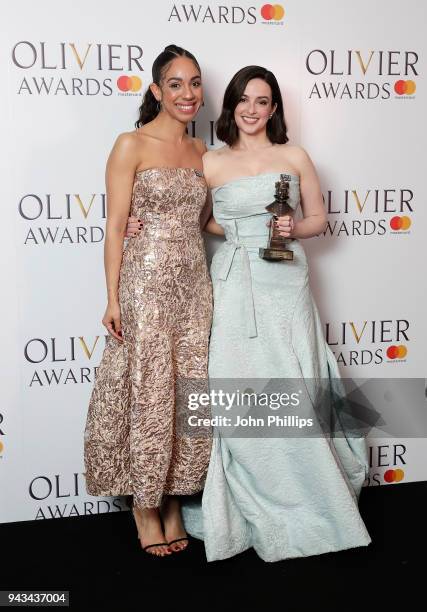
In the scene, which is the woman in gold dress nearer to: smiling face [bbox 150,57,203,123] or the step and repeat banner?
smiling face [bbox 150,57,203,123]

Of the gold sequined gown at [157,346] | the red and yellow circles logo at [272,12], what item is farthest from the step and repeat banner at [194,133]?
the gold sequined gown at [157,346]

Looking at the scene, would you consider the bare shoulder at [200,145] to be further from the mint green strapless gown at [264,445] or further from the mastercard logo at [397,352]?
the mastercard logo at [397,352]

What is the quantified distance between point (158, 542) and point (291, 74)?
83.8 inches

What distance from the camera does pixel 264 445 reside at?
3068 millimetres

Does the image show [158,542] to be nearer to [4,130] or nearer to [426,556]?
[426,556]

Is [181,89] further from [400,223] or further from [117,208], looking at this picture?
[400,223]

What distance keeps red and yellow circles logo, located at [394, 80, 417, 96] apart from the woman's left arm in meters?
0.87

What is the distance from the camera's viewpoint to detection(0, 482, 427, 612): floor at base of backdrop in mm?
2779

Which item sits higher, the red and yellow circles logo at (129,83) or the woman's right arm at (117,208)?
the red and yellow circles logo at (129,83)

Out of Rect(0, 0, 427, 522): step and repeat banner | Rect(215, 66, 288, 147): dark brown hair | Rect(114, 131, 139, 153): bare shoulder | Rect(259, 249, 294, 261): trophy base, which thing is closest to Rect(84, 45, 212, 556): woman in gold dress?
Rect(114, 131, 139, 153): bare shoulder

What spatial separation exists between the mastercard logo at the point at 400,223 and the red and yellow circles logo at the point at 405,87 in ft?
1.94

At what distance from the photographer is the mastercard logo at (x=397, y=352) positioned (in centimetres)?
389

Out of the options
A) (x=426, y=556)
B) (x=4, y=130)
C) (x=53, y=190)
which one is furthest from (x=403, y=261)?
(x=4, y=130)

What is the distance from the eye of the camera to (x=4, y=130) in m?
3.27
